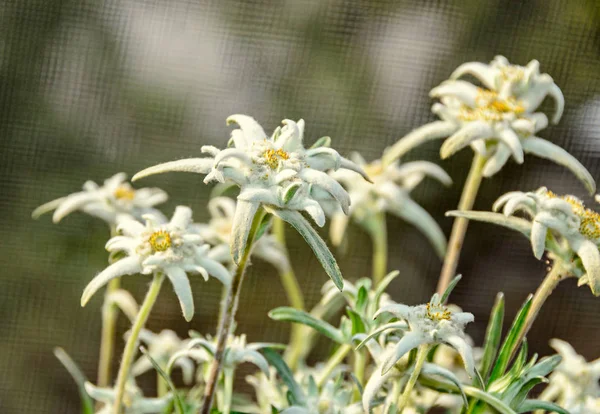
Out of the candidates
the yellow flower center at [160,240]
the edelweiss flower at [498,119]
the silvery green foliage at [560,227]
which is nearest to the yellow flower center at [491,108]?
the edelweiss flower at [498,119]

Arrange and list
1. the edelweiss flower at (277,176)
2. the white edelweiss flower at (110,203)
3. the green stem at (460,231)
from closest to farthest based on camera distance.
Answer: the edelweiss flower at (277,176), the green stem at (460,231), the white edelweiss flower at (110,203)

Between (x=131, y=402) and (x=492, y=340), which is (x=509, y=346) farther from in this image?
(x=131, y=402)

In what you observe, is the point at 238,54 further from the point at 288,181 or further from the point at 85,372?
the point at 288,181

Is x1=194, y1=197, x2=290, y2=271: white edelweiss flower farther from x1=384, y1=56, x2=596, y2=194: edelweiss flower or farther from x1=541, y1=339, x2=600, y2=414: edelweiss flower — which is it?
x1=541, y1=339, x2=600, y2=414: edelweiss flower

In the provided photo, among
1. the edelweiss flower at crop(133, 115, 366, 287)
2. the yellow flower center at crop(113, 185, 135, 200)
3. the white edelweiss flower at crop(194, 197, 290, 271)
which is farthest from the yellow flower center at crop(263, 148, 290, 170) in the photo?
the yellow flower center at crop(113, 185, 135, 200)

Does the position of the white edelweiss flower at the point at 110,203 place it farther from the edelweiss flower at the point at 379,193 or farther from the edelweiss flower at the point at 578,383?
the edelweiss flower at the point at 578,383

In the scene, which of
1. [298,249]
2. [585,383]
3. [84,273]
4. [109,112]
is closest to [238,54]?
[109,112]
